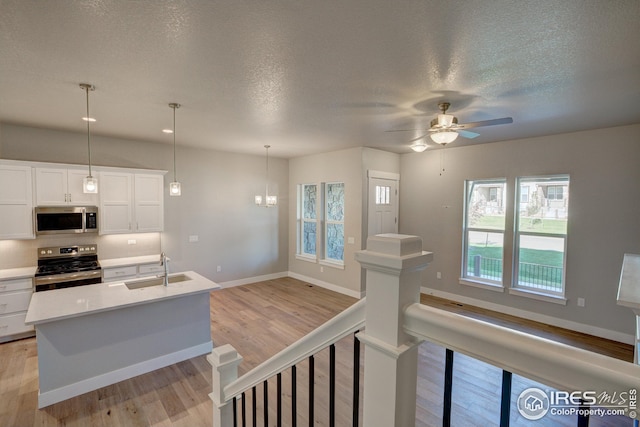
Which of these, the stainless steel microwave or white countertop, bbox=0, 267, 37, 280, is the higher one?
the stainless steel microwave

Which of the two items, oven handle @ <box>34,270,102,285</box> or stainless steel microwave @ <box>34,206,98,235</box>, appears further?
stainless steel microwave @ <box>34,206,98,235</box>

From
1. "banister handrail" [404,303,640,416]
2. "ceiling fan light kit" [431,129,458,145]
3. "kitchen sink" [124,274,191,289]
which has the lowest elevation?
"kitchen sink" [124,274,191,289]

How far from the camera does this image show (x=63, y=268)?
4203mm

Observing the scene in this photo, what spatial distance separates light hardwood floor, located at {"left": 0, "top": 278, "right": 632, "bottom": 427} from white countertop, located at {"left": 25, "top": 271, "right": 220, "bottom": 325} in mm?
839

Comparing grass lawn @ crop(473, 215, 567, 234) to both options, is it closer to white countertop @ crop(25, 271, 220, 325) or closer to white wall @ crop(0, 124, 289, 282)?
white wall @ crop(0, 124, 289, 282)

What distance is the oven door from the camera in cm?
391

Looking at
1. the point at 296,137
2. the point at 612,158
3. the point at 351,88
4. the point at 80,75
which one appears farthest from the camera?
the point at 296,137

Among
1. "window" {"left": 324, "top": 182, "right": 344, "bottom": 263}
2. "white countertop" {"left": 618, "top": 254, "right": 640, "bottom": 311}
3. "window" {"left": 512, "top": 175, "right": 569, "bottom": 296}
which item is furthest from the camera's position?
"window" {"left": 324, "top": 182, "right": 344, "bottom": 263}

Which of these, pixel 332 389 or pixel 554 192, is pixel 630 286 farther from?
pixel 554 192

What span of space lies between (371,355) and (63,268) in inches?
199

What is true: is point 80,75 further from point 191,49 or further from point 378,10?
point 378,10

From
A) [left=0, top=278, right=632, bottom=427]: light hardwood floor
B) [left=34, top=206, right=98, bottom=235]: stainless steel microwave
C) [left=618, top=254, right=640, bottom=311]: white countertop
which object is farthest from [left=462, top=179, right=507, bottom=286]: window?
[left=34, top=206, right=98, bottom=235]: stainless steel microwave

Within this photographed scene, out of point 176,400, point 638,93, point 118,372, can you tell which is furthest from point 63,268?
point 638,93

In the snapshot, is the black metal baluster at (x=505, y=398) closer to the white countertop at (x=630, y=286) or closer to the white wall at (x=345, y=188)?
the white countertop at (x=630, y=286)
